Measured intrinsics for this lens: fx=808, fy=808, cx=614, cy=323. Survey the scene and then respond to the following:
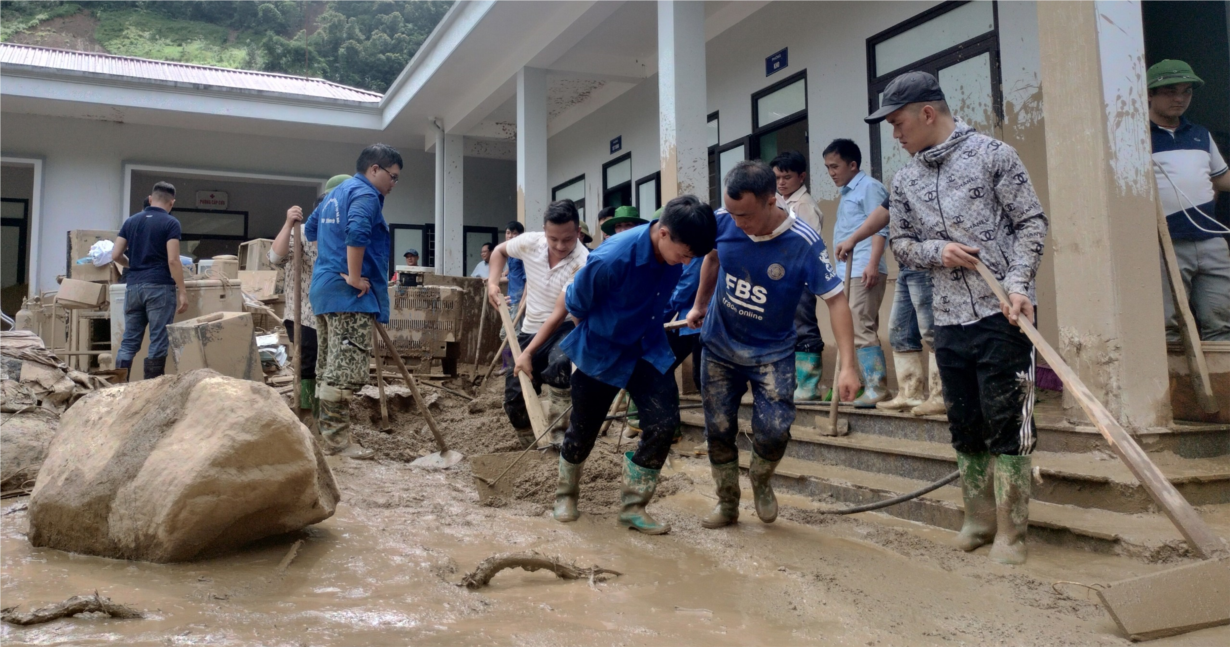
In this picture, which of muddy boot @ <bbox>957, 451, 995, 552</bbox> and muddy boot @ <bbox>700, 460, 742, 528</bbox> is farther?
muddy boot @ <bbox>700, 460, 742, 528</bbox>

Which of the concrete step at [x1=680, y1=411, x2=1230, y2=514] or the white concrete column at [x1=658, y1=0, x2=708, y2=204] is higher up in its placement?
the white concrete column at [x1=658, y1=0, x2=708, y2=204]

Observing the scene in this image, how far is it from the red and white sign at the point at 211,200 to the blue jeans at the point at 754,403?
768 inches

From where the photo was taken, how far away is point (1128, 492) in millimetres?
3213

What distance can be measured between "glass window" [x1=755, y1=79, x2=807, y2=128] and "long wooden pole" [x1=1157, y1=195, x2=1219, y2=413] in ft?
13.8

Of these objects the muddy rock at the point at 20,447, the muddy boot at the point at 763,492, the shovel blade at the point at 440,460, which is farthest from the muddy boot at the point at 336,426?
A: the muddy boot at the point at 763,492

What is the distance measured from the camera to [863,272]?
4992mm

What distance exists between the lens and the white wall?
43.3ft

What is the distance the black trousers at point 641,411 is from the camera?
11.7 feet

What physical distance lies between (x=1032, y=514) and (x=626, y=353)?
179 centimetres

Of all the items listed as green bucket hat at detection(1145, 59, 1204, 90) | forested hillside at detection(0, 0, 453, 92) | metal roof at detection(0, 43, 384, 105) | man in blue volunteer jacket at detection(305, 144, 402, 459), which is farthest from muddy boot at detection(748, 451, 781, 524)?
forested hillside at detection(0, 0, 453, 92)

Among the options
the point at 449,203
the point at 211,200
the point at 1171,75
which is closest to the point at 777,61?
the point at 1171,75

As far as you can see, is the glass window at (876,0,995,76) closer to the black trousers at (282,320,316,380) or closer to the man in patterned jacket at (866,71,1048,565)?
the man in patterned jacket at (866,71,1048,565)

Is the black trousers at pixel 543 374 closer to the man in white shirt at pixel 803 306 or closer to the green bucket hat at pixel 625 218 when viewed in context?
the green bucket hat at pixel 625 218

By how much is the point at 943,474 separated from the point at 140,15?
153 ft
